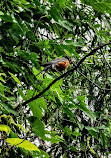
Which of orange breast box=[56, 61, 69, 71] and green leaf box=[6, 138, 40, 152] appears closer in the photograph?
green leaf box=[6, 138, 40, 152]

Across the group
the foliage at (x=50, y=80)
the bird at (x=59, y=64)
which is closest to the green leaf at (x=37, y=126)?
the foliage at (x=50, y=80)

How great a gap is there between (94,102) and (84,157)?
0.41m

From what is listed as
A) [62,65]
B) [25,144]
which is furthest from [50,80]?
[25,144]

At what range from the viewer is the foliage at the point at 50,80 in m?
0.71

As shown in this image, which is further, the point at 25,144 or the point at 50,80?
the point at 50,80

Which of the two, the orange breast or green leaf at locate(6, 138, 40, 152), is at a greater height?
the orange breast

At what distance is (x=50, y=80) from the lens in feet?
2.28

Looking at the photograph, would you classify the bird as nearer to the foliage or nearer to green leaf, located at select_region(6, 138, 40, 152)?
the foliage

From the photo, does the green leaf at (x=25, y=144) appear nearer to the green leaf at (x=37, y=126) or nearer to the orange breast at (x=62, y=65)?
the green leaf at (x=37, y=126)

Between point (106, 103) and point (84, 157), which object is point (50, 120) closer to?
point (84, 157)

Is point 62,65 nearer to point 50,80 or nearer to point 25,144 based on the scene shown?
point 50,80

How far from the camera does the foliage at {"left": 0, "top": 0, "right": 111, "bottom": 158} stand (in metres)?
0.71

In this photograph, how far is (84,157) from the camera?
65.7 inches

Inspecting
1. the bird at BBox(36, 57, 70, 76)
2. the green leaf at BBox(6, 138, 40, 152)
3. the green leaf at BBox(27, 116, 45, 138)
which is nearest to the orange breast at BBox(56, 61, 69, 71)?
the bird at BBox(36, 57, 70, 76)
